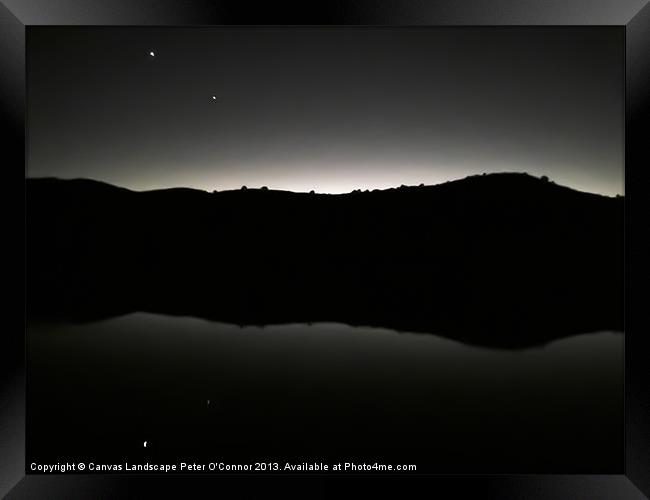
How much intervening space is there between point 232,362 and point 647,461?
891mm

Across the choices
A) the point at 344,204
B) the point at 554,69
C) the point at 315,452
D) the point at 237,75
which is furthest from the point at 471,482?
the point at 237,75

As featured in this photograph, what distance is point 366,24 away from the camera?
3.36 feet

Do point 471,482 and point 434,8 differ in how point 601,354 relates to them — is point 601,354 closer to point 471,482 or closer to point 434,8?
point 471,482

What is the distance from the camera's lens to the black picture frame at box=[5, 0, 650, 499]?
1.02 metres

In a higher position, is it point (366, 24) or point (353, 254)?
point (366, 24)

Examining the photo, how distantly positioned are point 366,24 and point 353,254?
477 mm

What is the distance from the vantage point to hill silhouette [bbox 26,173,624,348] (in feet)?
3.42

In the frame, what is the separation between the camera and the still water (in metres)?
1.04

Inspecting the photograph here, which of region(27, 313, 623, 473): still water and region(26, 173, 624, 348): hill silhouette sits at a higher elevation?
region(26, 173, 624, 348): hill silhouette

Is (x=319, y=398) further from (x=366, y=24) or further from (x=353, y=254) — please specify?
(x=366, y=24)

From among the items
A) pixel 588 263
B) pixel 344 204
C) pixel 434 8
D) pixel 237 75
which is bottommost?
pixel 588 263

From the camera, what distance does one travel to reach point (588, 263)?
3.42ft

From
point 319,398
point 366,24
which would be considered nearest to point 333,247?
point 319,398

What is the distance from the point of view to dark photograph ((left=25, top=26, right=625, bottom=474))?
1.04 meters
